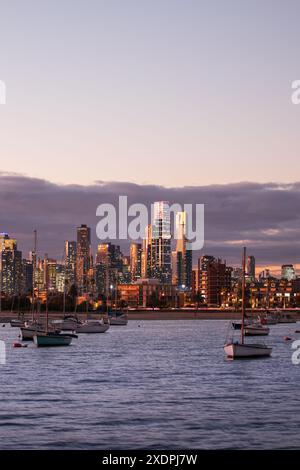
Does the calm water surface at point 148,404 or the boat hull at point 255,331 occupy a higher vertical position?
the boat hull at point 255,331

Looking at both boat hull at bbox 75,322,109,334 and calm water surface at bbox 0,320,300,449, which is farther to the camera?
boat hull at bbox 75,322,109,334

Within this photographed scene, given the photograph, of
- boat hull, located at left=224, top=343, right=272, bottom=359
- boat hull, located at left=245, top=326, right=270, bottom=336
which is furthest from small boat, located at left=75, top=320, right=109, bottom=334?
boat hull, located at left=224, top=343, right=272, bottom=359

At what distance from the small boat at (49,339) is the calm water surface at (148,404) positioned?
15.2 m

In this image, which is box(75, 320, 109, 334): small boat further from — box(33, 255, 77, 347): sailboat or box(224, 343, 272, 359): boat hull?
box(224, 343, 272, 359): boat hull

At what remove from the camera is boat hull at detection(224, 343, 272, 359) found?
97.0 meters

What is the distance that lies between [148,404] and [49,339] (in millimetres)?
62517

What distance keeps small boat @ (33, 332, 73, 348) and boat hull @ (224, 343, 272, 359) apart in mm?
29849

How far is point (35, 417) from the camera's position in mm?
52344

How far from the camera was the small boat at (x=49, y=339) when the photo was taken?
118 metres

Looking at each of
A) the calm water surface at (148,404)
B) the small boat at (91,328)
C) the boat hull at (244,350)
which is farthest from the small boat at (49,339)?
the small boat at (91,328)

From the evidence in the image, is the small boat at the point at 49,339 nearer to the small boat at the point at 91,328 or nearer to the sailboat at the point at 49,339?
the sailboat at the point at 49,339

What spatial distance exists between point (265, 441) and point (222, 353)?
242 ft

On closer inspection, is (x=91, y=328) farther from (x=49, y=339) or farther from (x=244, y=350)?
(x=244, y=350)
